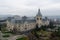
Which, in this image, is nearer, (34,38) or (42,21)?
(34,38)

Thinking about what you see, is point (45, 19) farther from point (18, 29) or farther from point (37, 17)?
point (18, 29)

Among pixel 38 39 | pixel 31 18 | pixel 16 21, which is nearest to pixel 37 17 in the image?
pixel 31 18

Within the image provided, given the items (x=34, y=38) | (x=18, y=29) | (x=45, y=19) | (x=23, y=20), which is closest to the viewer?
(x=34, y=38)

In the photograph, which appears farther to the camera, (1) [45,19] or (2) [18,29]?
(1) [45,19]

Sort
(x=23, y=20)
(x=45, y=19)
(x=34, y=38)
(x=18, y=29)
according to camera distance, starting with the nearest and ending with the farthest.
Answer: (x=34, y=38) < (x=18, y=29) < (x=23, y=20) < (x=45, y=19)

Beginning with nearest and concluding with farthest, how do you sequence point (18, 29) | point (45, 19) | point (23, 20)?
point (18, 29) < point (23, 20) < point (45, 19)

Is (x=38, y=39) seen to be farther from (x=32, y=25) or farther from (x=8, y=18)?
(x=8, y=18)
